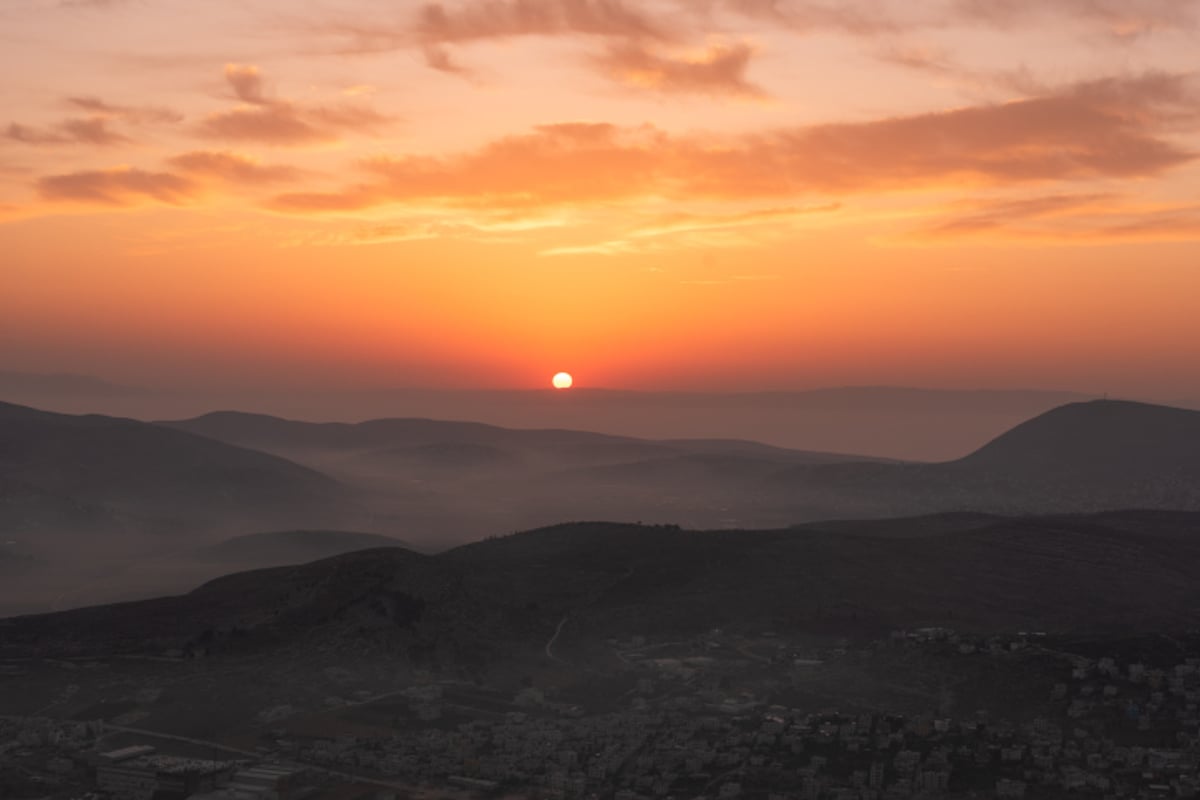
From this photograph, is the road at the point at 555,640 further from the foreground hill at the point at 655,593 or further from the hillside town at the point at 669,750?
the hillside town at the point at 669,750

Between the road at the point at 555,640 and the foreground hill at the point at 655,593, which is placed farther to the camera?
the foreground hill at the point at 655,593

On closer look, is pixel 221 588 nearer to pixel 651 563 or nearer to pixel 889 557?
pixel 651 563

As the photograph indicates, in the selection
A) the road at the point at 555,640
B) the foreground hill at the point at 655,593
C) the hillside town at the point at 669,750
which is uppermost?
the foreground hill at the point at 655,593

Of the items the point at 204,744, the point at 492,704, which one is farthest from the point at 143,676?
the point at 492,704

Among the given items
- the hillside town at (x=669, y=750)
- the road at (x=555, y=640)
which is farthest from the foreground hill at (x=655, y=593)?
the hillside town at (x=669, y=750)

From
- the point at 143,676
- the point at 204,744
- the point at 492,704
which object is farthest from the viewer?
the point at 143,676

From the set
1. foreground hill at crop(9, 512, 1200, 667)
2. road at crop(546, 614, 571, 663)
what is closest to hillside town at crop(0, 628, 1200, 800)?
road at crop(546, 614, 571, 663)

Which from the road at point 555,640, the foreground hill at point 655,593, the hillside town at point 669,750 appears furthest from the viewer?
the foreground hill at point 655,593

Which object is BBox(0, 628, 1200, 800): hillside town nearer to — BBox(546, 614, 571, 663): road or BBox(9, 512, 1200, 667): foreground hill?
BBox(546, 614, 571, 663): road
